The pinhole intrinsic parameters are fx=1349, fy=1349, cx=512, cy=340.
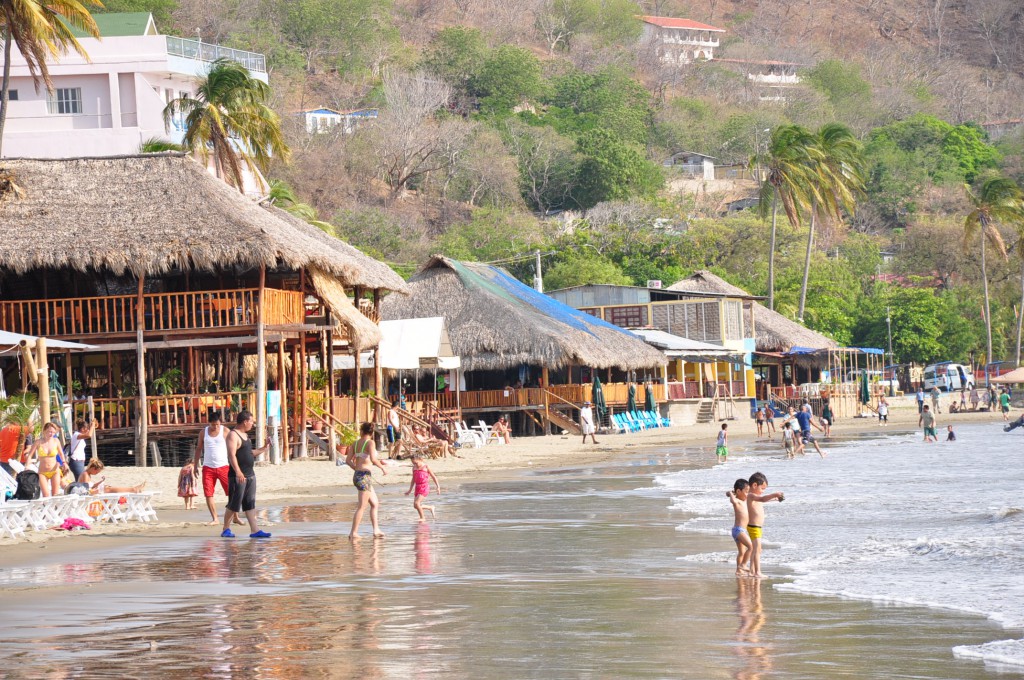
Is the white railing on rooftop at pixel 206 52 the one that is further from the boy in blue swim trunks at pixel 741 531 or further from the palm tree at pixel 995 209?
the boy in blue swim trunks at pixel 741 531

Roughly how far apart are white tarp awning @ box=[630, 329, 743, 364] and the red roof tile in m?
95.1

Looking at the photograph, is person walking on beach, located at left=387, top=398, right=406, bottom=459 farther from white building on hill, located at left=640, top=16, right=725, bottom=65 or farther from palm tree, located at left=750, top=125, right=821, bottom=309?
white building on hill, located at left=640, top=16, right=725, bottom=65

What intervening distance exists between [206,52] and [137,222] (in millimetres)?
29829

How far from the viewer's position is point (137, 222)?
24984mm

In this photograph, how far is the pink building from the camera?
158 ft

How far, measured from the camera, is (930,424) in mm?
34250

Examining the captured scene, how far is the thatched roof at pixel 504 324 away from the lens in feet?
121

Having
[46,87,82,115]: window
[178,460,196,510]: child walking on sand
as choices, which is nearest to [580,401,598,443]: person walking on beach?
[178,460,196,510]: child walking on sand

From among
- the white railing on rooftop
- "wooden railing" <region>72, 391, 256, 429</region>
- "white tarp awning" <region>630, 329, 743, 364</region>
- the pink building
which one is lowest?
"wooden railing" <region>72, 391, 256, 429</region>

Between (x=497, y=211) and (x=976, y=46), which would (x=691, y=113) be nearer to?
(x=497, y=211)

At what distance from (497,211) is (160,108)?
2135 cm

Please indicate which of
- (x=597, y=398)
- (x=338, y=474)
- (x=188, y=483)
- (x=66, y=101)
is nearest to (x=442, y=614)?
(x=188, y=483)

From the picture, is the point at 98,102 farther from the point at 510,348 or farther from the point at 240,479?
the point at 240,479

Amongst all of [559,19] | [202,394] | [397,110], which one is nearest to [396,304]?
[202,394]
